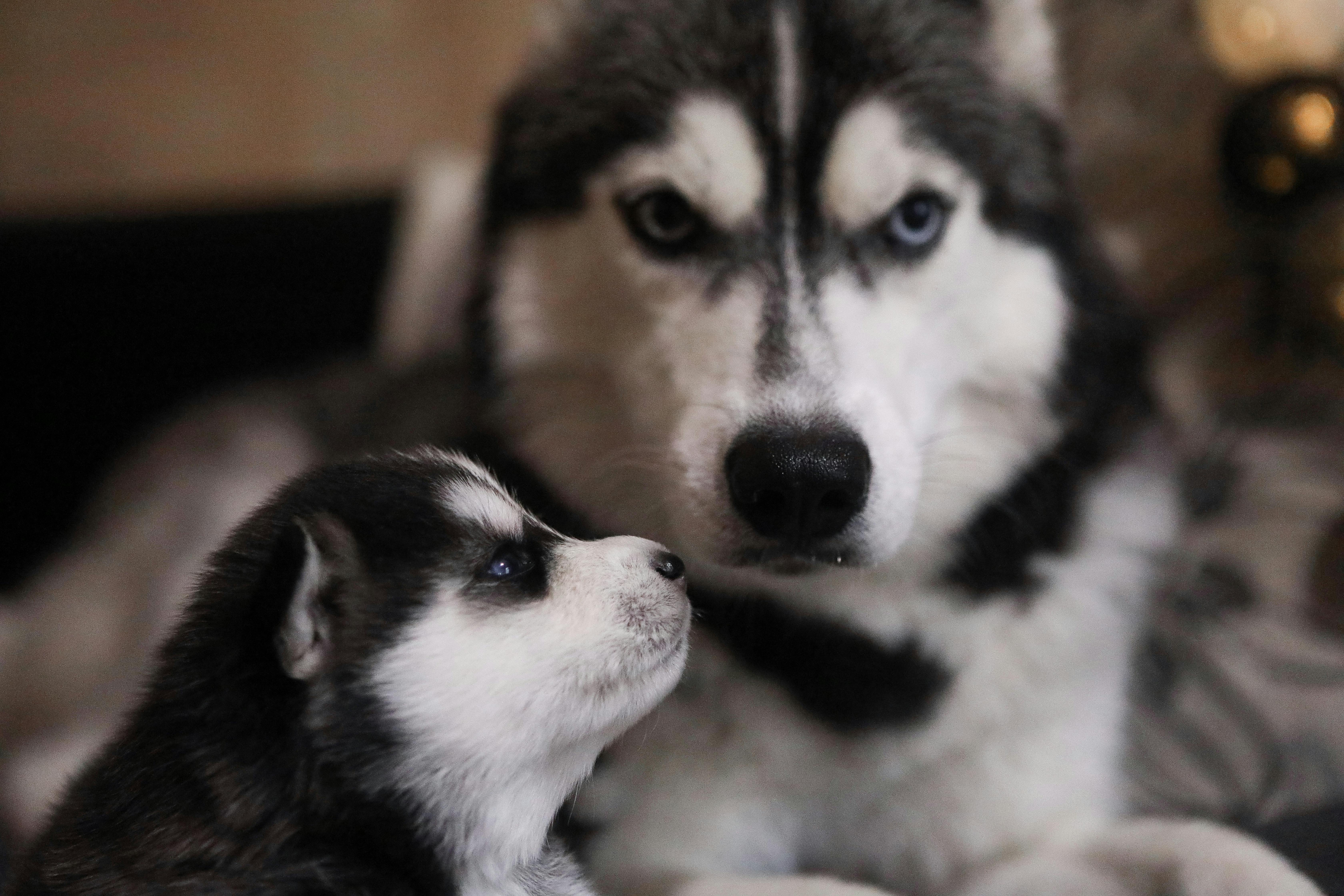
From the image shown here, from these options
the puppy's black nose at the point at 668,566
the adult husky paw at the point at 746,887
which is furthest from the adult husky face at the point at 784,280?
the adult husky paw at the point at 746,887

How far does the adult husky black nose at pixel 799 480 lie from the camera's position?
2.76ft

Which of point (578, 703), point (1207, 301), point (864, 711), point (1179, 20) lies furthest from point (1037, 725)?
point (1179, 20)

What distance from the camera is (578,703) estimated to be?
680 mm

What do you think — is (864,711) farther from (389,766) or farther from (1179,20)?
(1179,20)

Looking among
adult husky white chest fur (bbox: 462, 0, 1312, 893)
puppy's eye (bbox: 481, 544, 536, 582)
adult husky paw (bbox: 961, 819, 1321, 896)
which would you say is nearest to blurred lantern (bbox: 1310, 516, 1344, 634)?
adult husky white chest fur (bbox: 462, 0, 1312, 893)

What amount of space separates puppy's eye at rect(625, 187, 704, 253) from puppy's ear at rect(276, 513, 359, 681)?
51 centimetres

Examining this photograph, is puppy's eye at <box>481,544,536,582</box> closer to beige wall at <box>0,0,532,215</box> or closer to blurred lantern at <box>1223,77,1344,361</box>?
blurred lantern at <box>1223,77,1344,361</box>

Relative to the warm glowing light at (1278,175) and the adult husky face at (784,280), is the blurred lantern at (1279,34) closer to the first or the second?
the warm glowing light at (1278,175)

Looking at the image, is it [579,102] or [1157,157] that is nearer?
[579,102]

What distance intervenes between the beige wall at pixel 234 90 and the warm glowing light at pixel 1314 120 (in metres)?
1.98

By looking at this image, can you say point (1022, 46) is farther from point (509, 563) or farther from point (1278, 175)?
point (509, 563)

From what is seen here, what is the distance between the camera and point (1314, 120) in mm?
1254

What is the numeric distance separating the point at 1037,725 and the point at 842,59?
0.71 metres

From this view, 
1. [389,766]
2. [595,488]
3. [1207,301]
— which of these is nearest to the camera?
[389,766]
